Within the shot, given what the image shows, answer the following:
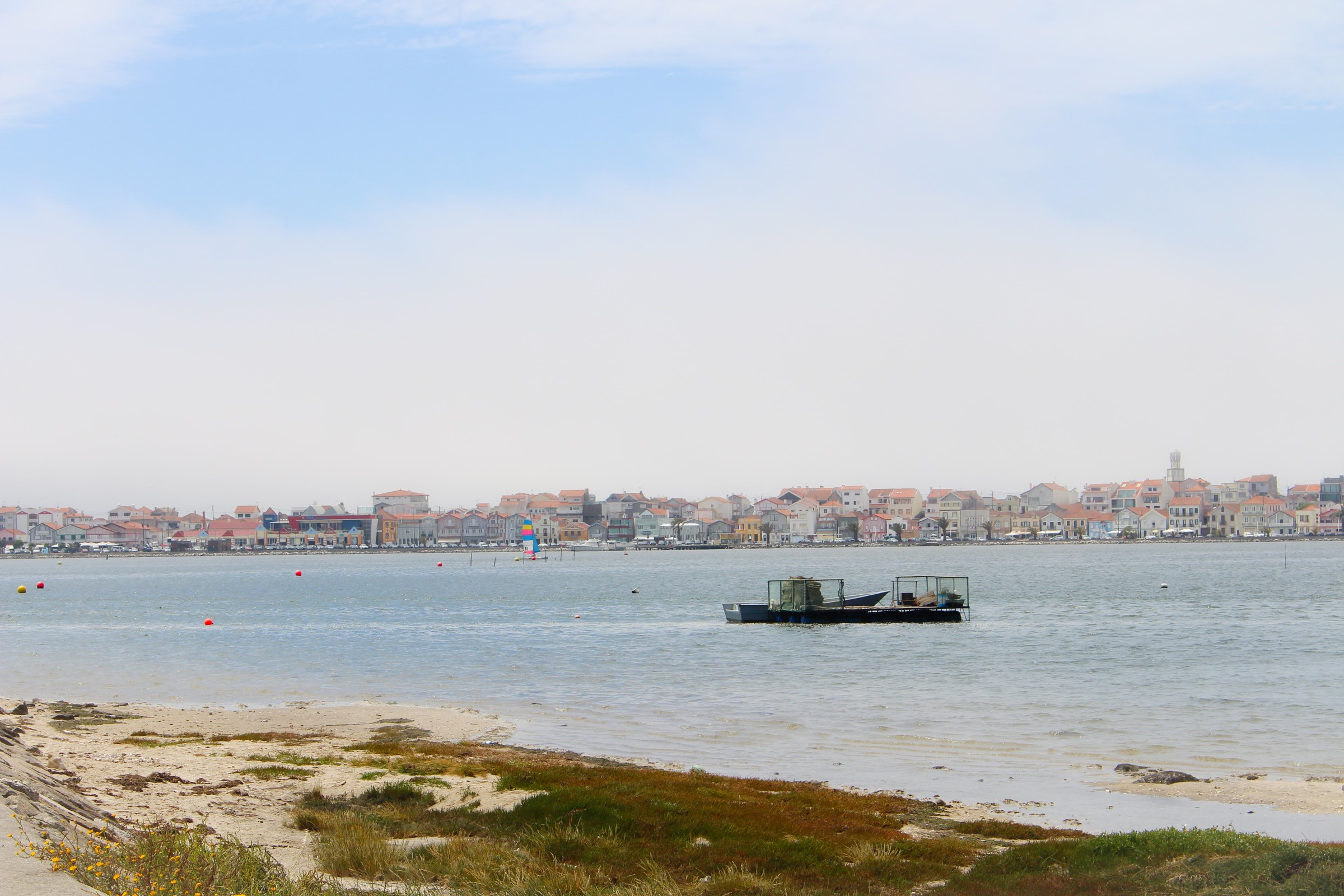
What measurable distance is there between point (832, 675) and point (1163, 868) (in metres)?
22.5

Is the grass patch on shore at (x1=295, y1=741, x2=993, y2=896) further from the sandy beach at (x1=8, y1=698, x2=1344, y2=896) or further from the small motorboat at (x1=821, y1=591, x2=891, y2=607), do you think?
the small motorboat at (x1=821, y1=591, x2=891, y2=607)

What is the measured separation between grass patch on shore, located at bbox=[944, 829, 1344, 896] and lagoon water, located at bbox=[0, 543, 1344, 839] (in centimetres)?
331

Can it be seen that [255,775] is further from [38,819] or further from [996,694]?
[996,694]

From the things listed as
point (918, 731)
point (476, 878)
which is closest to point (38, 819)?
point (476, 878)

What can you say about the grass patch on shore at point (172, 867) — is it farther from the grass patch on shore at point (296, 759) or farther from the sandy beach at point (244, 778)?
the grass patch on shore at point (296, 759)

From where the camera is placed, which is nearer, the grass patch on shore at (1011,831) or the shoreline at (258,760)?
the grass patch on shore at (1011,831)

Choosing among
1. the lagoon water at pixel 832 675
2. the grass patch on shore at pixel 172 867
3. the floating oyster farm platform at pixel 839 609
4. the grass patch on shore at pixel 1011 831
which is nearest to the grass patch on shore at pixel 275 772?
the lagoon water at pixel 832 675

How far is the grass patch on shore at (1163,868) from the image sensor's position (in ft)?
33.2

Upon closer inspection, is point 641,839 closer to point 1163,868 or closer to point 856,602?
point 1163,868

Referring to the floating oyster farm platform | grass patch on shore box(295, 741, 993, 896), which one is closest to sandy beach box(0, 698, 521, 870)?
grass patch on shore box(295, 741, 993, 896)

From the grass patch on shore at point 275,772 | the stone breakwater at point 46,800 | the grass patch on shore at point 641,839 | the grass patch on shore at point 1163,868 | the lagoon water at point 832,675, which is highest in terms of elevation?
the stone breakwater at point 46,800

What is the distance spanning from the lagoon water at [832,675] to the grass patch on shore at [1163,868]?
331 centimetres

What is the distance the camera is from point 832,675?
33.4m

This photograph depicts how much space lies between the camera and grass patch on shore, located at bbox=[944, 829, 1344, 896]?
10.1 m
